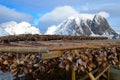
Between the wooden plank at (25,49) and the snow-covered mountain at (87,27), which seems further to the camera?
the snow-covered mountain at (87,27)

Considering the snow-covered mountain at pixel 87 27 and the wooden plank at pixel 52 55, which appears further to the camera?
the snow-covered mountain at pixel 87 27

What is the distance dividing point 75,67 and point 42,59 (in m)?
0.67

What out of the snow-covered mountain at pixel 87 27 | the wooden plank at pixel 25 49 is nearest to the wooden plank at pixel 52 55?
the wooden plank at pixel 25 49

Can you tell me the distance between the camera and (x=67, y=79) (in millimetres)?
10359

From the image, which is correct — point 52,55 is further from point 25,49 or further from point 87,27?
point 87,27

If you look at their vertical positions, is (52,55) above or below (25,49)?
below

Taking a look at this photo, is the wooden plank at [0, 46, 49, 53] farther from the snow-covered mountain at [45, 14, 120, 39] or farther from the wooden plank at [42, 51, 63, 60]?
the snow-covered mountain at [45, 14, 120, 39]

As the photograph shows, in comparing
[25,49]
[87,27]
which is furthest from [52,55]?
[87,27]

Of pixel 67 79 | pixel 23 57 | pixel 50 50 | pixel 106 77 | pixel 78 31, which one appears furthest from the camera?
pixel 78 31

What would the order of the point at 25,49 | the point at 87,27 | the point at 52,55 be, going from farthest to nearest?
the point at 87,27, the point at 25,49, the point at 52,55

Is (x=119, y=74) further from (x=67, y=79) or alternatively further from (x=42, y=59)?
(x=42, y=59)

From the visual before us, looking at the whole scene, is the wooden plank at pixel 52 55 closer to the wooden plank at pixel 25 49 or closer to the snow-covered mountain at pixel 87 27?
the wooden plank at pixel 25 49

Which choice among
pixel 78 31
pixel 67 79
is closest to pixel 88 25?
pixel 78 31

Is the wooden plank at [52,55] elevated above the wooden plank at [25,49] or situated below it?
below
